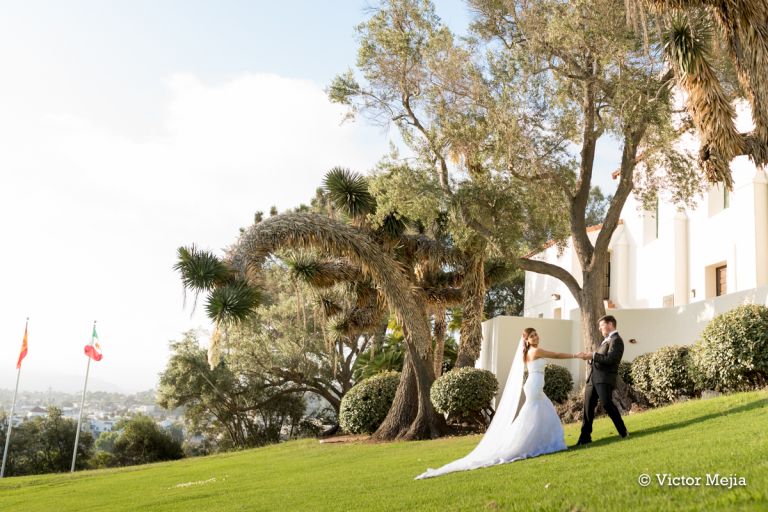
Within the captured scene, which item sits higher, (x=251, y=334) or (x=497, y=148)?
(x=497, y=148)

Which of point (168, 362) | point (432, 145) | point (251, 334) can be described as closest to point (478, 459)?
point (432, 145)

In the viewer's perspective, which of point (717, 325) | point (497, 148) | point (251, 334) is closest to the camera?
point (717, 325)

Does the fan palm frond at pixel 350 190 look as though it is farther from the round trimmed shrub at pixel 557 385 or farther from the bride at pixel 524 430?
the bride at pixel 524 430

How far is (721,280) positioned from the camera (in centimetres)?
2525

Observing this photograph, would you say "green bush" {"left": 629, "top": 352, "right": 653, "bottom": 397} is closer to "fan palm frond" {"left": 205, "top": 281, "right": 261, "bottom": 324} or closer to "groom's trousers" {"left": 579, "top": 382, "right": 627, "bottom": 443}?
"groom's trousers" {"left": 579, "top": 382, "right": 627, "bottom": 443}

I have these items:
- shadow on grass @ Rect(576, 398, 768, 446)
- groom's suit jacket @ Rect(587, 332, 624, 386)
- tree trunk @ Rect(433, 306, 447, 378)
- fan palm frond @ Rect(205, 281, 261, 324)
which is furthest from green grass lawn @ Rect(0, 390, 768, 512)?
tree trunk @ Rect(433, 306, 447, 378)

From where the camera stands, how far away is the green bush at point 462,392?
69.6ft

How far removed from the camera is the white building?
2195 centimetres

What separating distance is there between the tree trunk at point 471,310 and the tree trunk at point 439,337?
88 centimetres

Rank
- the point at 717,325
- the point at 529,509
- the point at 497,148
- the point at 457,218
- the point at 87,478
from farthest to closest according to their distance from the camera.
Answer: the point at 87,478 < the point at 457,218 < the point at 497,148 < the point at 717,325 < the point at 529,509

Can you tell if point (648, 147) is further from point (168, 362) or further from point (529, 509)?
point (168, 362)

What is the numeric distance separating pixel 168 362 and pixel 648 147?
25.9 m

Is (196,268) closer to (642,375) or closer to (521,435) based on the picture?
(521,435)

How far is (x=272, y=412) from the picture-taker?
130 ft
